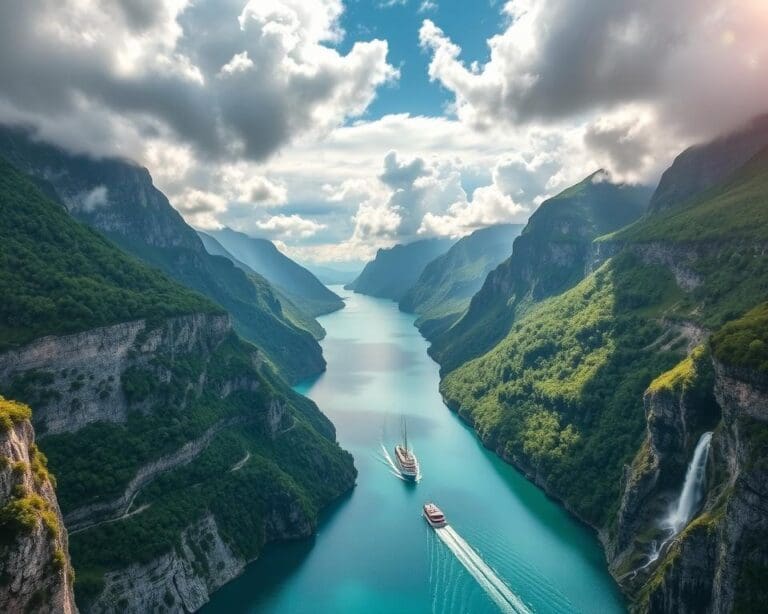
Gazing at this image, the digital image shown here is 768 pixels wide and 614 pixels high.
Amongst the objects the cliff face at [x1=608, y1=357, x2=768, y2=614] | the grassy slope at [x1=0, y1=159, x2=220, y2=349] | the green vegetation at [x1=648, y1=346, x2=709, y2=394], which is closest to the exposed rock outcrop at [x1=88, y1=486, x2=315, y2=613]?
the grassy slope at [x1=0, y1=159, x2=220, y2=349]

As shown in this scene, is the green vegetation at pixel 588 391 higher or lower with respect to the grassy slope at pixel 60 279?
lower

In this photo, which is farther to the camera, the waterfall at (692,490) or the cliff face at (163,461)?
the waterfall at (692,490)

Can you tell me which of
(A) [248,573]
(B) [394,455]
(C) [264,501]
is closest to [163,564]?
(A) [248,573]

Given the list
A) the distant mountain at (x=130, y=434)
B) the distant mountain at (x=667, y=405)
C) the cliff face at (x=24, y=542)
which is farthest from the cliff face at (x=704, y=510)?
the cliff face at (x=24, y=542)

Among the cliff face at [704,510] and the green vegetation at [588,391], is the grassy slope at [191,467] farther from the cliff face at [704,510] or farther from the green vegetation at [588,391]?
the cliff face at [704,510]

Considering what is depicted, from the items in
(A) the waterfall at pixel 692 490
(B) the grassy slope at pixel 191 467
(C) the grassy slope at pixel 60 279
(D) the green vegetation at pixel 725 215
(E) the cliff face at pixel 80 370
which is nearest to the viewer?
(B) the grassy slope at pixel 191 467

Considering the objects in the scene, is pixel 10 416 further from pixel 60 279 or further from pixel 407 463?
pixel 407 463

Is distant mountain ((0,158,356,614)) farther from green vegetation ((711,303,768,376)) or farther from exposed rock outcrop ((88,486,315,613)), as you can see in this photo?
green vegetation ((711,303,768,376))

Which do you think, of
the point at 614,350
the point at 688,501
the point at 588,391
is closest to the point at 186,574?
the point at 688,501
